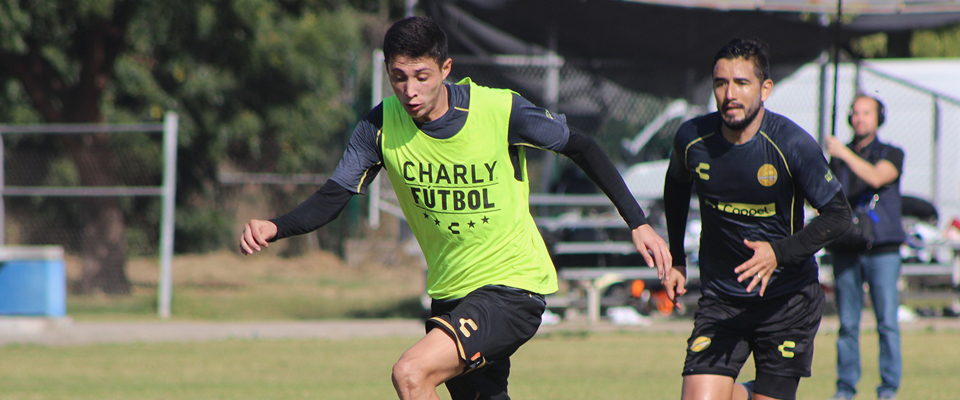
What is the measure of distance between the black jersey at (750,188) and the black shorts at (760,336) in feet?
0.22

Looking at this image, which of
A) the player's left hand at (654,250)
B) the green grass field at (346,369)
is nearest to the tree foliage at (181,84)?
the green grass field at (346,369)

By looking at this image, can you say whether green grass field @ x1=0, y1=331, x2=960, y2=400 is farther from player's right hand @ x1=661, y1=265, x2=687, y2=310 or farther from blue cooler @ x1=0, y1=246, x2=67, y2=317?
player's right hand @ x1=661, y1=265, x2=687, y2=310

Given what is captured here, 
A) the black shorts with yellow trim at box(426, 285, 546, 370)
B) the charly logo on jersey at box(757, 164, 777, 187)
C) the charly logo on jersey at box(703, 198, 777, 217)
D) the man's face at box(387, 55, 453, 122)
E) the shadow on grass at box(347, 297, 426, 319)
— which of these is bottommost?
the shadow on grass at box(347, 297, 426, 319)

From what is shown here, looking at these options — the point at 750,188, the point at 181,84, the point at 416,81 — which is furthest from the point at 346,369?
the point at 181,84

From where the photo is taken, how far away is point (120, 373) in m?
8.51

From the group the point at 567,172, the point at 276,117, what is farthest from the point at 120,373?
the point at 276,117

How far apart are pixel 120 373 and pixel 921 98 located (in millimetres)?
13419

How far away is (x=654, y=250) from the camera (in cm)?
395

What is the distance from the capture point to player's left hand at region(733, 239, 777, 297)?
403 cm

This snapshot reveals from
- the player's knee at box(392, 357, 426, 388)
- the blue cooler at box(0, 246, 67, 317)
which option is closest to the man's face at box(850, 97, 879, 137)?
the player's knee at box(392, 357, 426, 388)

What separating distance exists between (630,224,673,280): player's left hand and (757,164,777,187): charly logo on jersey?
681mm

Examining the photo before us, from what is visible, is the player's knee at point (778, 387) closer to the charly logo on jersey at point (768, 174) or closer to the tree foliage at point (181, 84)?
the charly logo on jersey at point (768, 174)

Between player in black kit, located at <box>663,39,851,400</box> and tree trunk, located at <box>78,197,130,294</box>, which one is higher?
player in black kit, located at <box>663,39,851,400</box>

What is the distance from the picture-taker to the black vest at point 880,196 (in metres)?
6.92
